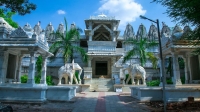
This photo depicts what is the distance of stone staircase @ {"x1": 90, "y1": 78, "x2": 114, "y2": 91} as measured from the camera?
19.4m

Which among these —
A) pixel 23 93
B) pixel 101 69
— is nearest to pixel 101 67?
pixel 101 69

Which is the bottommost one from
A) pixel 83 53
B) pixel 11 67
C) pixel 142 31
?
pixel 11 67

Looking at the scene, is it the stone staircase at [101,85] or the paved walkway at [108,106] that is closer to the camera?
the paved walkway at [108,106]

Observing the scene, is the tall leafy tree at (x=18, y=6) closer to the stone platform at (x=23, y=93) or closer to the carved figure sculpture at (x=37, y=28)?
the stone platform at (x=23, y=93)

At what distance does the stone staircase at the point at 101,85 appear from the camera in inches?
764

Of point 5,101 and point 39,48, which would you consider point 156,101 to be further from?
point 5,101

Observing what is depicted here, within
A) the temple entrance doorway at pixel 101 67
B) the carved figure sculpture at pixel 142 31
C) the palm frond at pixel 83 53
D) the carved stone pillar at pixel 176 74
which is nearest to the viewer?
the carved stone pillar at pixel 176 74

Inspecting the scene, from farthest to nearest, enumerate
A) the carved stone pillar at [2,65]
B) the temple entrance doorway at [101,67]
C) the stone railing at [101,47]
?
the temple entrance doorway at [101,67], the stone railing at [101,47], the carved stone pillar at [2,65]

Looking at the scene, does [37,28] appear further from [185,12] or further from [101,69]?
[185,12]

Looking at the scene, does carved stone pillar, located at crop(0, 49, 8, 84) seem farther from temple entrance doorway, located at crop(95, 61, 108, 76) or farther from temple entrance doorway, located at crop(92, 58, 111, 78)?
temple entrance doorway, located at crop(95, 61, 108, 76)

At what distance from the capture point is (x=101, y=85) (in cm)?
2016

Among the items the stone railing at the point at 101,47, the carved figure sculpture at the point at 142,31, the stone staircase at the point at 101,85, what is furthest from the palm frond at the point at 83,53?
the carved figure sculpture at the point at 142,31

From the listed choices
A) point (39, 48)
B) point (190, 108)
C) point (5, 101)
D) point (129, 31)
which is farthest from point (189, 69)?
point (129, 31)

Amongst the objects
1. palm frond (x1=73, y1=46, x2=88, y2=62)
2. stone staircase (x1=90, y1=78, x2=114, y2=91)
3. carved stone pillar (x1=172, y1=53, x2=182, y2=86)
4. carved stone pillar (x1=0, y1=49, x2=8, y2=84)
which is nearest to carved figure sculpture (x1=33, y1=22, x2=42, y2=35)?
palm frond (x1=73, y1=46, x2=88, y2=62)
